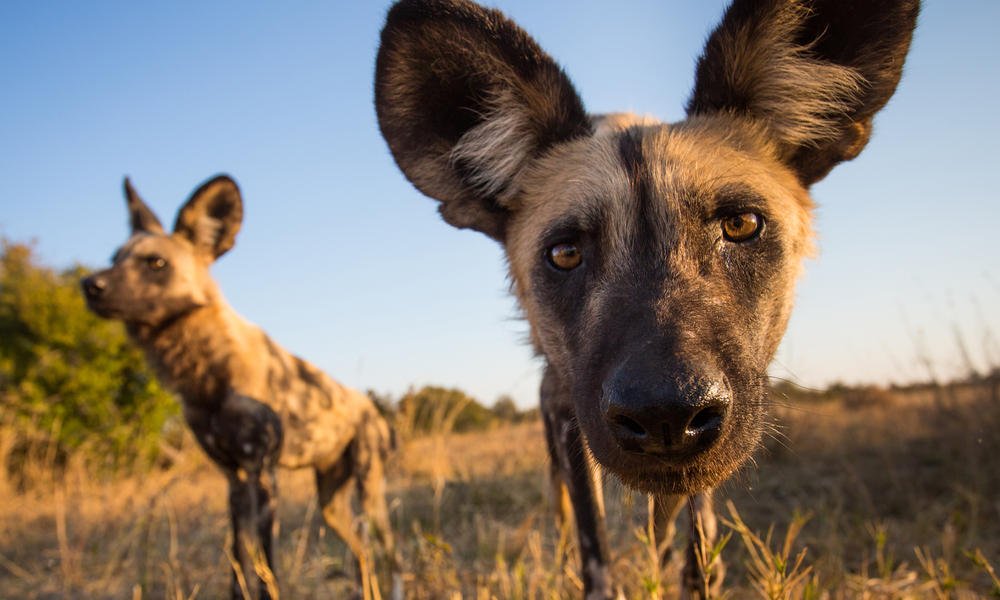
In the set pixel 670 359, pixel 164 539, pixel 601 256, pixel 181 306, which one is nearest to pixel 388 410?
pixel 164 539

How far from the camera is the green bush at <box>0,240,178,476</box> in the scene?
10602mm

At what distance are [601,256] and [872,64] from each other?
1.19m

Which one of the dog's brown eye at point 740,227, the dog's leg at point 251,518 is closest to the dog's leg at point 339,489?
the dog's leg at point 251,518

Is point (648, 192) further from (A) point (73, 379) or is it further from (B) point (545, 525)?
(A) point (73, 379)

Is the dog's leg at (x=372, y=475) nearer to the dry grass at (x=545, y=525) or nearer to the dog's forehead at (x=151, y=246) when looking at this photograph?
the dry grass at (x=545, y=525)

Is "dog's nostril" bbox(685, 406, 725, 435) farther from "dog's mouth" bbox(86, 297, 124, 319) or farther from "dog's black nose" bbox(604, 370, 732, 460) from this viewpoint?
"dog's mouth" bbox(86, 297, 124, 319)

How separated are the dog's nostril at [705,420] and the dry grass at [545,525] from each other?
0.44 metres

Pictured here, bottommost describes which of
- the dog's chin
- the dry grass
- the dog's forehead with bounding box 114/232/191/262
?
the dry grass

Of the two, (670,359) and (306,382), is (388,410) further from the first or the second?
(670,359)

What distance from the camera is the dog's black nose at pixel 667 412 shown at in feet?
4.57

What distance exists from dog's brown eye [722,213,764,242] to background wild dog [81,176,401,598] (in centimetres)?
268

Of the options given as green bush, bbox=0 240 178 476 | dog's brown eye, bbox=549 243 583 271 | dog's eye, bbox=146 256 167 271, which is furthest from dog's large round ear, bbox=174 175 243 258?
green bush, bbox=0 240 178 476

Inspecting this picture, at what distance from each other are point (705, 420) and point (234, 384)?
3831 mm

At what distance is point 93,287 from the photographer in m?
4.62
